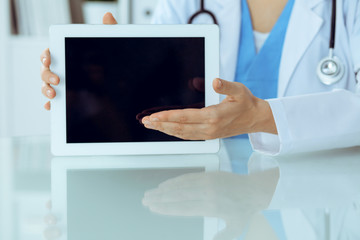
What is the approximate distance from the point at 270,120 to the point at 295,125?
0.05m

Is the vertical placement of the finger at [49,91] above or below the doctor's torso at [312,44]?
below

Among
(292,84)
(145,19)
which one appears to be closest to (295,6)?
(292,84)

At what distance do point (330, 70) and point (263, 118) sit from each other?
0.37 metres

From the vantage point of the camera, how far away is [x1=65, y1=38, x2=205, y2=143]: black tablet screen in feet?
2.45

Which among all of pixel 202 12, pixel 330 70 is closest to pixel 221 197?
pixel 330 70

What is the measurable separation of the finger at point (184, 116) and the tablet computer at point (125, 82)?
1.4 inches

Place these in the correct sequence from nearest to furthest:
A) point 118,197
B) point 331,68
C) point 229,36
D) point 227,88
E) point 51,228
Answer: point 51,228 < point 118,197 < point 227,88 < point 331,68 < point 229,36

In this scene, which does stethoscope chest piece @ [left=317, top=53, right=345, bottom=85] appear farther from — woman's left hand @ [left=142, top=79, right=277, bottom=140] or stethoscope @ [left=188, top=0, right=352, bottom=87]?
woman's left hand @ [left=142, top=79, right=277, bottom=140]

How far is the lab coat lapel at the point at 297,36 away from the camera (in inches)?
43.3

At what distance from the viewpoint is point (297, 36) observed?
1.11 m

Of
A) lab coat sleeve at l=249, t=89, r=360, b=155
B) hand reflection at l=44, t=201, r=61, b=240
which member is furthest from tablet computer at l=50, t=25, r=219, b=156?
hand reflection at l=44, t=201, r=61, b=240

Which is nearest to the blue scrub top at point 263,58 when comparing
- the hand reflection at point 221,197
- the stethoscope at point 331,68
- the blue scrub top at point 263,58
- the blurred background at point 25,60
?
the blue scrub top at point 263,58

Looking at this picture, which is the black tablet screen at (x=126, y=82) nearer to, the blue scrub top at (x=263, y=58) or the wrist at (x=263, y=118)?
the wrist at (x=263, y=118)

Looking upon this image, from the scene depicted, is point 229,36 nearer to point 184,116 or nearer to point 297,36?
point 297,36
